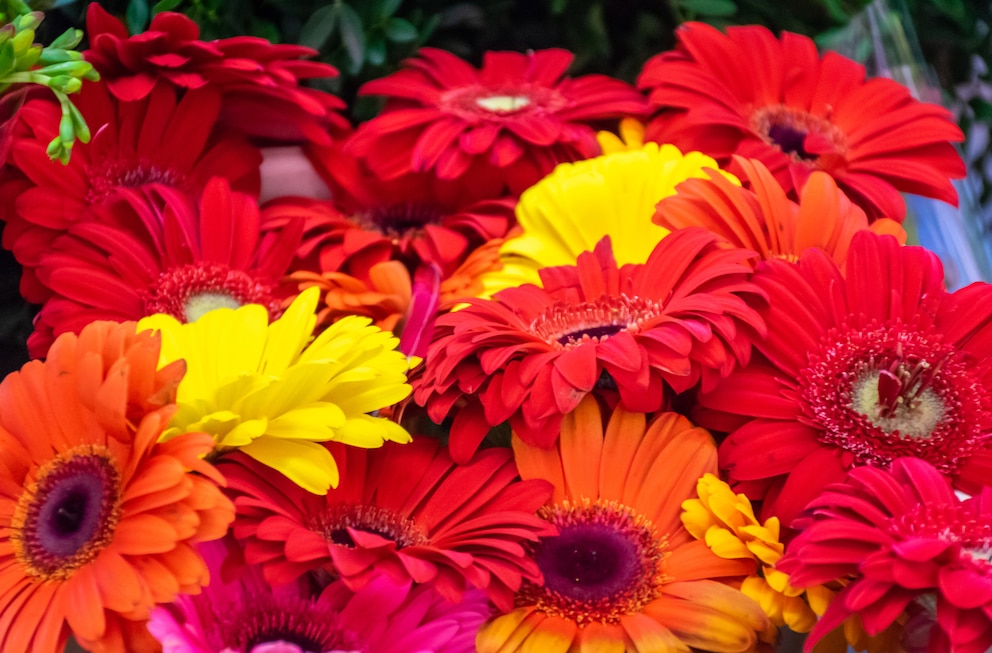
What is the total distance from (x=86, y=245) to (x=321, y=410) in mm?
234

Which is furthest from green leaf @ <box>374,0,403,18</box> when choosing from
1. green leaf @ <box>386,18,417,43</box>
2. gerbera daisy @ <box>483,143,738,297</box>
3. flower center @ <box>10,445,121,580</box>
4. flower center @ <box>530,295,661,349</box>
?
flower center @ <box>10,445,121,580</box>

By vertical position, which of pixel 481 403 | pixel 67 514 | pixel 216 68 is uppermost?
pixel 216 68

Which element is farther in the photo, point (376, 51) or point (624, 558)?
point (376, 51)

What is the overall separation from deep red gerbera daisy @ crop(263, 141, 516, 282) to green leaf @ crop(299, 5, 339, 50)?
0.08 m

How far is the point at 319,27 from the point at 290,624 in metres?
0.46

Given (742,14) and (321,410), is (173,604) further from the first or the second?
(742,14)

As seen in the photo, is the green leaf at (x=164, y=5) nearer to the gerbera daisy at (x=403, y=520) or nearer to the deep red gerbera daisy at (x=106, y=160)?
the deep red gerbera daisy at (x=106, y=160)

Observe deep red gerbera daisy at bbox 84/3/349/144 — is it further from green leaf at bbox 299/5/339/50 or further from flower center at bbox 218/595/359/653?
flower center at bbox 218/595/359/653

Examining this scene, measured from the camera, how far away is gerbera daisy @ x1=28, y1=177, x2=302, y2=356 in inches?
21.7

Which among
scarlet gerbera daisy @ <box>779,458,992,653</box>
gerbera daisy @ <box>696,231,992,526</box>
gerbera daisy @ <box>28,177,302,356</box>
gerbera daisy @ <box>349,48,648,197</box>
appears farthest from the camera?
gerbera daisy @ <box>349,48,648,197</box>

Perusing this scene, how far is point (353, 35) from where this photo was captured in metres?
0.71

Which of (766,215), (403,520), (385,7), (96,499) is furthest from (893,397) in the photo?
(385,7)

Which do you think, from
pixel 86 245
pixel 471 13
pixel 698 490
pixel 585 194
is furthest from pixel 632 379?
pixel 471 13

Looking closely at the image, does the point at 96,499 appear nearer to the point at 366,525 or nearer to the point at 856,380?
the point at 366,525
